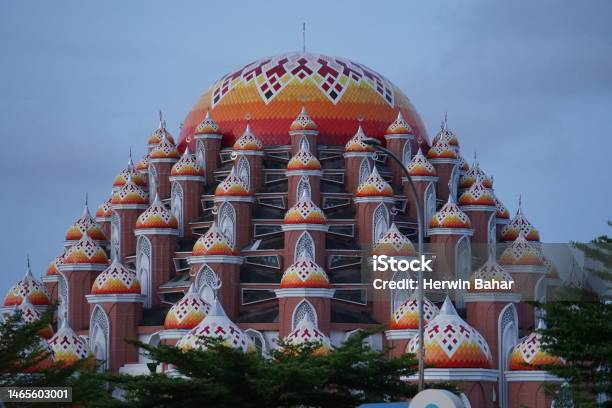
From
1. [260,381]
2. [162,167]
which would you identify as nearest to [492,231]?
[162,167]

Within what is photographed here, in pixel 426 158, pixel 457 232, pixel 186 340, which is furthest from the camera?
pixel 426 158

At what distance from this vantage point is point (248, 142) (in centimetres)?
8994

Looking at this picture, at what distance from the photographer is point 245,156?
90125 millimetres

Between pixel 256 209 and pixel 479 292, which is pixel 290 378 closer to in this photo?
pixel 479 292

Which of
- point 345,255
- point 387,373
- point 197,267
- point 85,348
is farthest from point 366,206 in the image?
point 387,373

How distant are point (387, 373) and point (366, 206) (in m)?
31.5

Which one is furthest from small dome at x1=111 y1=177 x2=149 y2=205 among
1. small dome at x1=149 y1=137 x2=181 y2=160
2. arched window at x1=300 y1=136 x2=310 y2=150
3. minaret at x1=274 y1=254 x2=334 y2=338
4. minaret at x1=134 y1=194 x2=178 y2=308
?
minaret at x1=274 y1=254 x2=334 y2=338

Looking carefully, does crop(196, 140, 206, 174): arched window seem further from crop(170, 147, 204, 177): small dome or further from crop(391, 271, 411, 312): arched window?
crop(391, 271, 411, 312): arched window

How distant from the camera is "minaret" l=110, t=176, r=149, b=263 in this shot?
90.7 m

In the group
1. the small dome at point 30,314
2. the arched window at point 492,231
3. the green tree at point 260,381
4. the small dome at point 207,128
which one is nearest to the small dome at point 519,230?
Result: the arched window at point 492,231

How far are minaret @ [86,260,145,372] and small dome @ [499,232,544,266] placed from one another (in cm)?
1572

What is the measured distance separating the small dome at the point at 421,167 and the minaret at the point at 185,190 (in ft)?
31.5

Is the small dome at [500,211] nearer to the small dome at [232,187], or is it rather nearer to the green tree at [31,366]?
the small dome at [232,187]

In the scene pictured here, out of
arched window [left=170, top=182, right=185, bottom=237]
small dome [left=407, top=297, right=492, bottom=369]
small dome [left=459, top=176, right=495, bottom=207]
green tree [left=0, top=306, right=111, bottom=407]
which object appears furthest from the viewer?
small dome [left=459, top=176, right=495, bottom=207]
